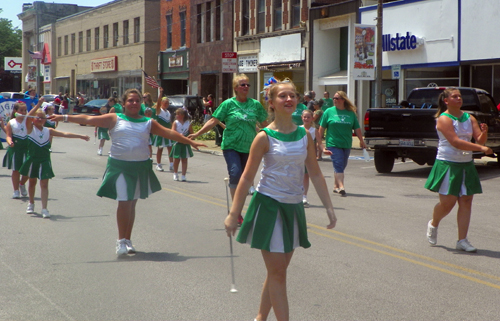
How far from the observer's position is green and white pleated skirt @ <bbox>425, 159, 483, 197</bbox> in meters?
7.36

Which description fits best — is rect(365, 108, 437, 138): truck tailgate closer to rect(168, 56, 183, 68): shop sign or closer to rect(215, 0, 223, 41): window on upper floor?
rect(215, 0, 223, 41): window on upper floor

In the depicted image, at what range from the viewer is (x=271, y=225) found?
171 inches

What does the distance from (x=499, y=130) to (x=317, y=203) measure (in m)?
6.85

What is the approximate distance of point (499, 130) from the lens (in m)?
15.8

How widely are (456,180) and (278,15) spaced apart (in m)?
26.1

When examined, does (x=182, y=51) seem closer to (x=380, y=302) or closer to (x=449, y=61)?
(x=449, y=61)

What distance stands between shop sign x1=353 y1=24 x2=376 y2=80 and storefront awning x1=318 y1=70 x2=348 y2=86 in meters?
4.40

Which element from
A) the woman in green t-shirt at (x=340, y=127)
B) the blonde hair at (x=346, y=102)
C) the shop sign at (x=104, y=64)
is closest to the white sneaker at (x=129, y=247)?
the woman in green t-shirt at (x=340, y=127)

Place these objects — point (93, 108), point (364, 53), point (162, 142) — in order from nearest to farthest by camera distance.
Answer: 1. point (162, 142)
2. point (364, 53)
3. point (93, 108)

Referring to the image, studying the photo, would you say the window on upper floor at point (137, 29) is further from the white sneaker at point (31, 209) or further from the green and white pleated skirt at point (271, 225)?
the green and white pleated skirt at point (271, 225)

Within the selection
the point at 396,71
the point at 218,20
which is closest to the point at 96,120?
the point at 396,71

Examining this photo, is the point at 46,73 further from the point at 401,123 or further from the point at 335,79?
the point at 401,123

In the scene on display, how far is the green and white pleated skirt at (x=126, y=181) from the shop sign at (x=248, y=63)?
89.7ft

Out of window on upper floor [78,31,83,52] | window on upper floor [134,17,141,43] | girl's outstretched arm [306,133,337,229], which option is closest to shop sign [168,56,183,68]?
window on upper floor [134,17,141,43]
